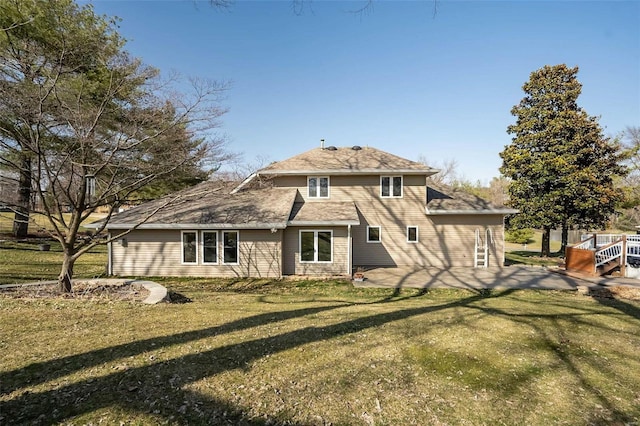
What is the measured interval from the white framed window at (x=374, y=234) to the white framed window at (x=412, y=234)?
1389mm

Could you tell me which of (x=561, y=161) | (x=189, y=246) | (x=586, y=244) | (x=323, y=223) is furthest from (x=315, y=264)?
(x=561, y=161)

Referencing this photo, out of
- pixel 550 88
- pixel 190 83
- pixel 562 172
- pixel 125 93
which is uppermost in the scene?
pixel 550 88

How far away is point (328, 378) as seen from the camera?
4.07 metres

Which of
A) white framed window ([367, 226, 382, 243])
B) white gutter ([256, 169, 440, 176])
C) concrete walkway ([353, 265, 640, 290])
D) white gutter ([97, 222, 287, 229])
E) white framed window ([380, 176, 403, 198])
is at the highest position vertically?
white gutter ([256, 169, 440, 176])

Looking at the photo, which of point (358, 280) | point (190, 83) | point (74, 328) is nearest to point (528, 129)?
point (358, 280)

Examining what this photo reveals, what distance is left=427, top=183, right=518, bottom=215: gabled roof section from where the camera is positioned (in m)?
14.9

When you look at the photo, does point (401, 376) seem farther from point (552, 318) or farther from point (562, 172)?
point (562, 172)

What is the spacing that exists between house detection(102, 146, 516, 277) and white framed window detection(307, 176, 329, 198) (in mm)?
50

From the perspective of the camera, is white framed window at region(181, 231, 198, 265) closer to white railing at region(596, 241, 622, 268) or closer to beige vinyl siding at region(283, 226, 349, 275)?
beige vinyl siding at region(283, 226, 349, 275)

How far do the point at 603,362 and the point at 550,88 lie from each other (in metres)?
20.2

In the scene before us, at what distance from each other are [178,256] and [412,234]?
10.8 meters

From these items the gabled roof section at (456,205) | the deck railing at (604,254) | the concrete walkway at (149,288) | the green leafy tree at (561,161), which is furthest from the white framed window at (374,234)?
the green leafy tree at (561,161)

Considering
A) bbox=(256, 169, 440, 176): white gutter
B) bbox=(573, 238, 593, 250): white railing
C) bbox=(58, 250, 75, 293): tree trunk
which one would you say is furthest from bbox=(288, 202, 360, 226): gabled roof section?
bbox=(573, 238, 593, 250): white railing

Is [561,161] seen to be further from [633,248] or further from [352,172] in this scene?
[352,172]
